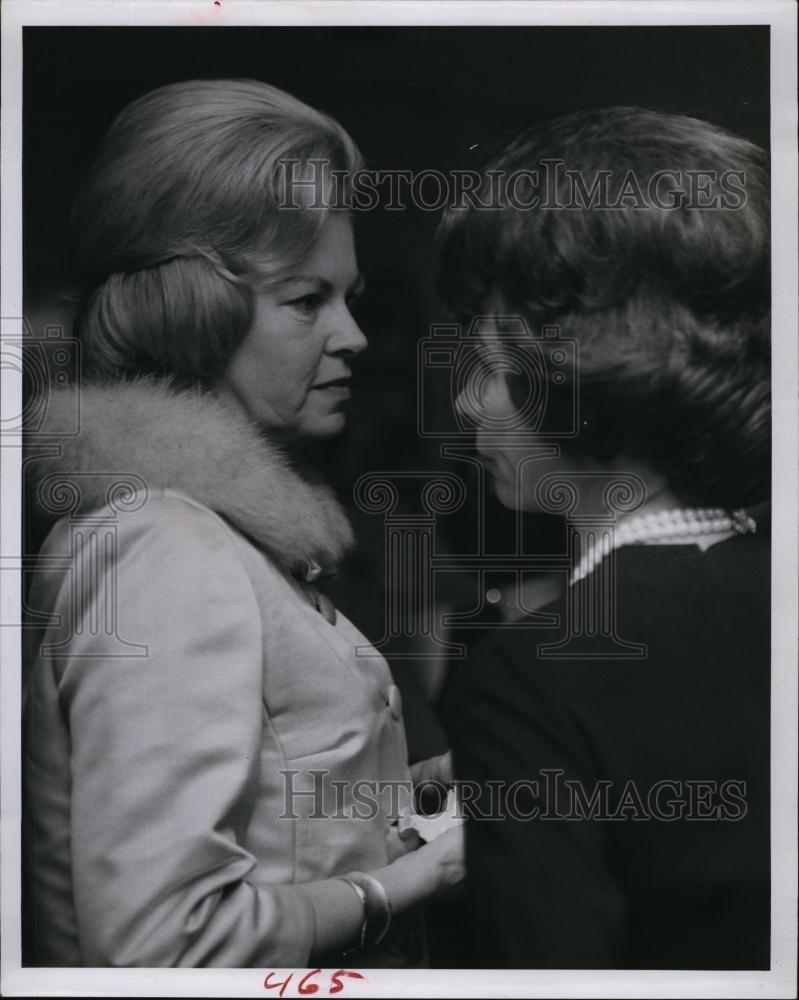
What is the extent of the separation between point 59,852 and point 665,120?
1902mm

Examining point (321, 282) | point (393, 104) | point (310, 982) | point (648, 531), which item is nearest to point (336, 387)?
point (321, 282)

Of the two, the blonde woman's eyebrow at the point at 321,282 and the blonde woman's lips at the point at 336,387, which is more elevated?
the blonde woman's eyebrow at the point at 321,282

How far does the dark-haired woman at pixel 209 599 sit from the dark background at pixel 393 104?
0.15 ft

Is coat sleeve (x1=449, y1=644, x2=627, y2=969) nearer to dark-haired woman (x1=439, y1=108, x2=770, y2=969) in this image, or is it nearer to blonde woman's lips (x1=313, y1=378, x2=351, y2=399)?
dark-haired woman (x1=439, y1=108, x2=770, y2=969)

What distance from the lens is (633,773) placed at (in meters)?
2.34

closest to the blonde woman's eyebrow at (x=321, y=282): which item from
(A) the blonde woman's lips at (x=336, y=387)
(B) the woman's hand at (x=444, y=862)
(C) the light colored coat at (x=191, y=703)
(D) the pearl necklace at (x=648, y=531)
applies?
(A) the blonde woman's lips at (x=336, y=387)

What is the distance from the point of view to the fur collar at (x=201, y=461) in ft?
7.32

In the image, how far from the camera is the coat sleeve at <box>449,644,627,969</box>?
2.30 m

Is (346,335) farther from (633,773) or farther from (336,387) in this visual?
(633,773)

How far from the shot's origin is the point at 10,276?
2367 millimetres

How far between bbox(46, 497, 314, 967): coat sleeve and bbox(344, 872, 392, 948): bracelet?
0.37 feet

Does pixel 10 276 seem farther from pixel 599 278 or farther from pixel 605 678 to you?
pixel 605 678

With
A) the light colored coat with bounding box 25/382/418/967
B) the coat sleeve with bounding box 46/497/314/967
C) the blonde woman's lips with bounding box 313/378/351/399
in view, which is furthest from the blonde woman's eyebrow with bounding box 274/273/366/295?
the coat sleeve with bounding box 46/497/314/967

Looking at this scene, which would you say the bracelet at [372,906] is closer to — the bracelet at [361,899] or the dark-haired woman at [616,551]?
the bracelet at [361,899]
